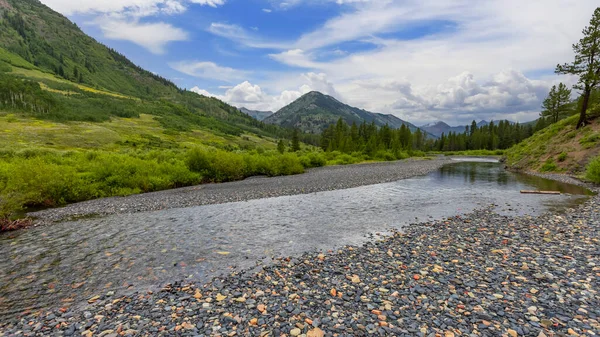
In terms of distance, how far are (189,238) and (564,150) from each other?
172 feet

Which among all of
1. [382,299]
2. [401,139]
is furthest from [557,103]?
[382,299]

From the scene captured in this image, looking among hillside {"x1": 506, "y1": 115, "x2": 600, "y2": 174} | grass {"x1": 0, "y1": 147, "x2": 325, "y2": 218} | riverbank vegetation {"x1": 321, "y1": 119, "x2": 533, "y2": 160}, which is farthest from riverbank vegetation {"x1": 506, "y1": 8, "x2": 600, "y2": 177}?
riverbank vegetation {"x1": 321, "y1": 119, "x2": 533, "y2": 160}

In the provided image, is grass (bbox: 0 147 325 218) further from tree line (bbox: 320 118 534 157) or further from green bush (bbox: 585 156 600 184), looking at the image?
tree line (bbox: 320 118 534 157)

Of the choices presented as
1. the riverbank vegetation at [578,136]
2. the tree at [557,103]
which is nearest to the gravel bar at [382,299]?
the riverbank vegetation at [578,136]

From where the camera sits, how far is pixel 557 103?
97.3 m

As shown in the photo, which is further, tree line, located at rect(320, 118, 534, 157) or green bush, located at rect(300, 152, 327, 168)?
tree line, located at rect(320, 118, 534, 157)

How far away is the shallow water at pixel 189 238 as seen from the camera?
9859mm

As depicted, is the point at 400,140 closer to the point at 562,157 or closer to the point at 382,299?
the point at 562,157

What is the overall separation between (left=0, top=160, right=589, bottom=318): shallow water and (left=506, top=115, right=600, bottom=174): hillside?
594 inches

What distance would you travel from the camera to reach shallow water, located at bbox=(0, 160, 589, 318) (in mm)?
9859

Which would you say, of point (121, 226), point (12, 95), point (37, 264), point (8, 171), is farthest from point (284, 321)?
point (12, 95)

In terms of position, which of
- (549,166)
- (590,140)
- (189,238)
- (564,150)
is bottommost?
(189,238)

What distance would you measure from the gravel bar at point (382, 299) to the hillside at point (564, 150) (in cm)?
3460

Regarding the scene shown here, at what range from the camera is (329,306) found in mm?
7574
